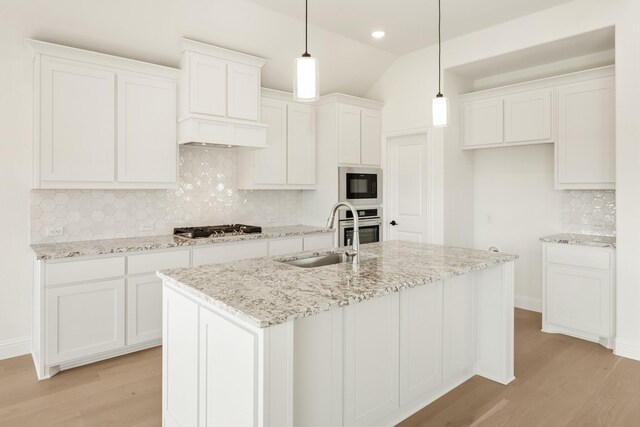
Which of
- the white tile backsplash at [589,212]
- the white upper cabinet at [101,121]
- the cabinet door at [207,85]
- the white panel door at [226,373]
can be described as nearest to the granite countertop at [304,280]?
the white panel door at [226,373]

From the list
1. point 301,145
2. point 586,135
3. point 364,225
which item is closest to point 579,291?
point 586,135

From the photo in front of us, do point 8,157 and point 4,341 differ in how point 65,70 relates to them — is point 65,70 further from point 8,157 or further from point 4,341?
point 4,341

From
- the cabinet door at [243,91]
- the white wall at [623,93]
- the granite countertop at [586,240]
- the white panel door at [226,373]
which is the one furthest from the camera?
the cabinet door at [243,91]

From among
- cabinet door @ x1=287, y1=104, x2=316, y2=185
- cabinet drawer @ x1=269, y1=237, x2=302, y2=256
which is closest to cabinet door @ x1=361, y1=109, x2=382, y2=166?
cabinet door @ x1=287, y1=104, x2=316, y2=185

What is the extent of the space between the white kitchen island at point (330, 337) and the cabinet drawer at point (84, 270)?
1.27 metres

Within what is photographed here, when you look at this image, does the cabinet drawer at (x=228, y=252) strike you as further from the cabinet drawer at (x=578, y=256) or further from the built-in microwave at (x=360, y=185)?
the cabinet drawer at (x=578, y=256)

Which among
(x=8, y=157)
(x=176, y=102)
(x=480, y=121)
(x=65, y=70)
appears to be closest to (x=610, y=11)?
(x=480, y=121)

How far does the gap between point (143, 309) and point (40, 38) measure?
2268mm

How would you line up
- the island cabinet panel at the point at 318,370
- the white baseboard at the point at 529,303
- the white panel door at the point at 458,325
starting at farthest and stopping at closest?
the white baseboard at the point at 529,303
the white panel door at the point at 458,325
the island cabinet panel at the point at 318,370

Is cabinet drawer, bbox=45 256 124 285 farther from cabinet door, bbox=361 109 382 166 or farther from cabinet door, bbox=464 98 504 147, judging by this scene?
cabinet door, bbox=464 98 504 147

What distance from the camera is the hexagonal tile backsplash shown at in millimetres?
3502

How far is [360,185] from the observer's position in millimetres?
5062

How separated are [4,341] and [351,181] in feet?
11.8

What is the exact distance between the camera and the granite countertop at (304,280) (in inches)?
64.3
